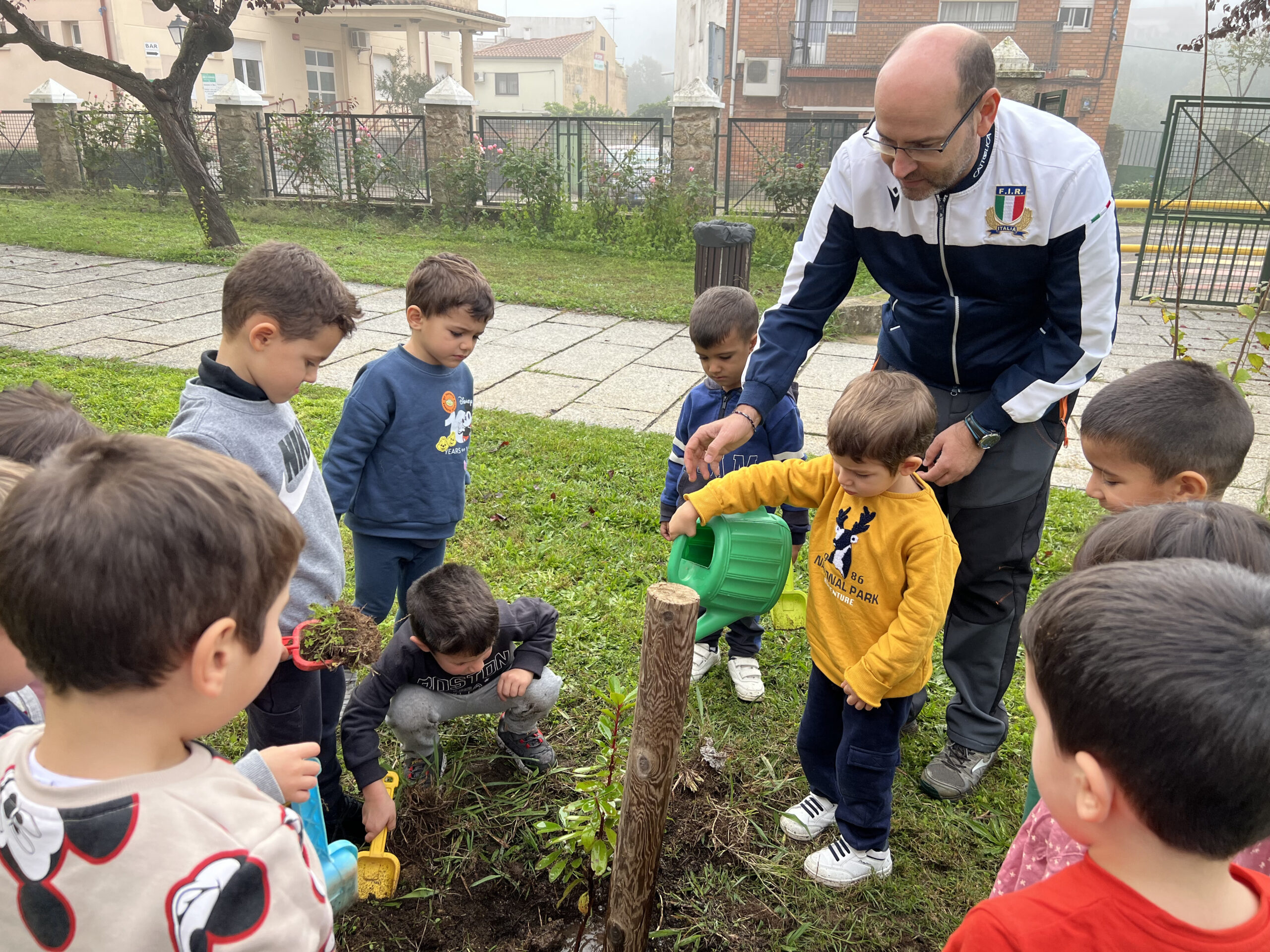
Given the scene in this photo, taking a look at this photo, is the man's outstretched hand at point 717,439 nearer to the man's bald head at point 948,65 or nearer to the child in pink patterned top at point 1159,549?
the man's bald head at point 948,65

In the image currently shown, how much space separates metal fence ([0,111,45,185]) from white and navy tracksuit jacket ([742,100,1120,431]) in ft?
61.3

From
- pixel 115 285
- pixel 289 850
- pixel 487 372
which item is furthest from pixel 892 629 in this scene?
pixel 115 285

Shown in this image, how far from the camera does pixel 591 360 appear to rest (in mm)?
7172

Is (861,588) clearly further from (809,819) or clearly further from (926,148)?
(926,148)

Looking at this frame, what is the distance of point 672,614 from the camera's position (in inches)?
70.7

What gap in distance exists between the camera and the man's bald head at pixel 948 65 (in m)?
2.15

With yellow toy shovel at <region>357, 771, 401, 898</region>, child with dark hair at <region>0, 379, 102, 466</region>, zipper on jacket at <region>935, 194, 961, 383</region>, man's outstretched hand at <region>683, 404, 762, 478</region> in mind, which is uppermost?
zipper on jacket at <region>935, 194, 961, 383</region>

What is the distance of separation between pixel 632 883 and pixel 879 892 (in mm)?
754

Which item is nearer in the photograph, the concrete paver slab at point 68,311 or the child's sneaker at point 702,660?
the child's sneaker at point 702,660

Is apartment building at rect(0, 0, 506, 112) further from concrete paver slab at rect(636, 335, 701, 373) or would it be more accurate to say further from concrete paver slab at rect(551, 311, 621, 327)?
concrete paver slab at rect(636, 335, 701, 373)

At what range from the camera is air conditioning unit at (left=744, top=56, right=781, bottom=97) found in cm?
2933

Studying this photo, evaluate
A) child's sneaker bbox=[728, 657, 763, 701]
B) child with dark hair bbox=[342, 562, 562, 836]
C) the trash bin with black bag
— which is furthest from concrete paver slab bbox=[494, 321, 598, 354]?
child with dark hair bbox=[342, 562, 562, 836]

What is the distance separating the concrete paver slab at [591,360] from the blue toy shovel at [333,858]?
195 inches

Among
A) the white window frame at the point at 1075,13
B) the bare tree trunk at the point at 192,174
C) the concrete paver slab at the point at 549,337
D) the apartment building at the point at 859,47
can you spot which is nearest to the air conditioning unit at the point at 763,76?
the apartment building at the point at 859,47
